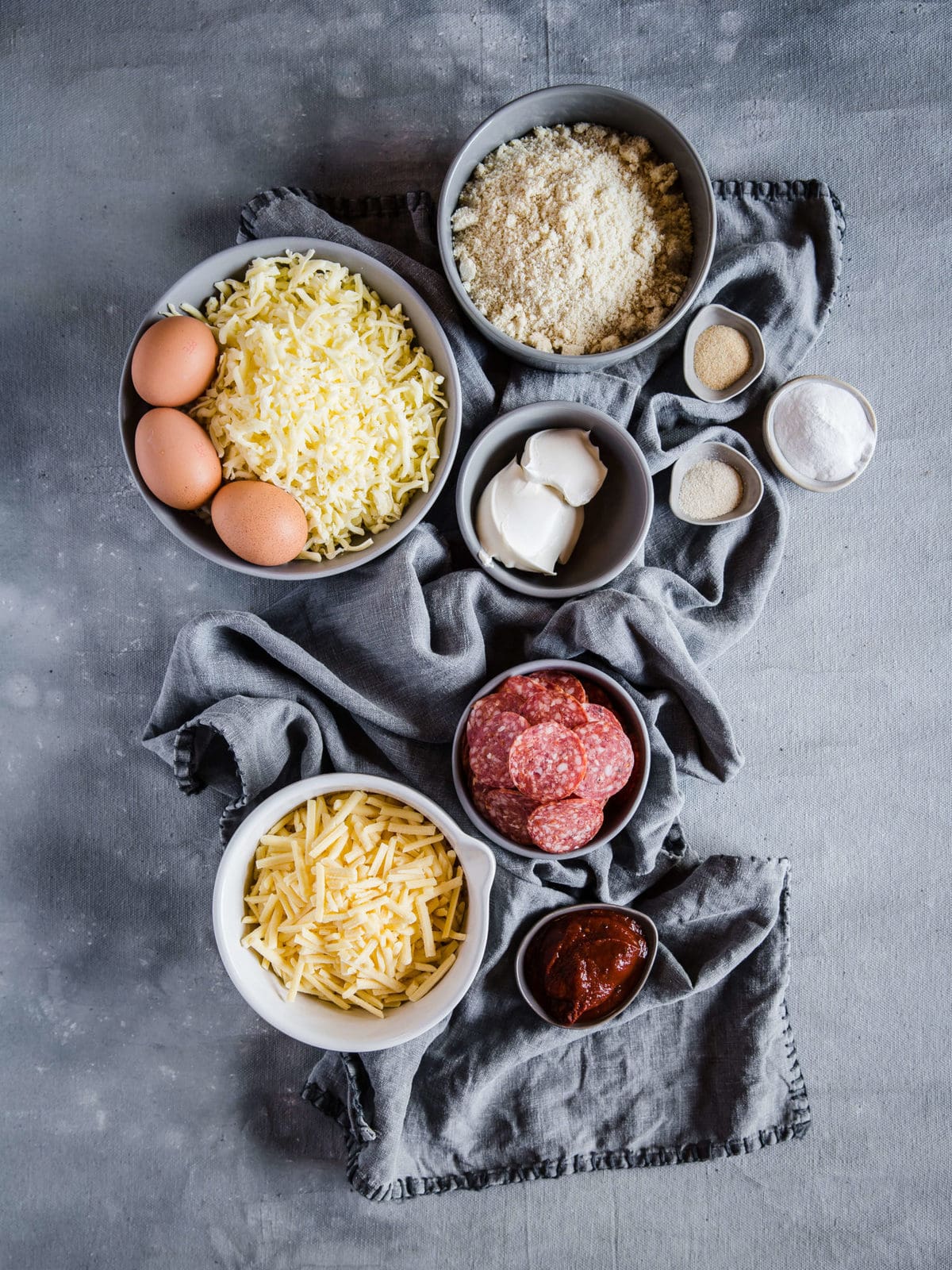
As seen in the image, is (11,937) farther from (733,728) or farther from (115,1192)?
(733,728)

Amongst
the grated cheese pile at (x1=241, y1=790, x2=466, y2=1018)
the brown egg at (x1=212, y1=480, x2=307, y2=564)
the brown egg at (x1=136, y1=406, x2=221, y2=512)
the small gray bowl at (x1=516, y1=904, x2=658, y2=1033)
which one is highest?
the brown egg at (x1=136, y1=406, x2=221, y2=512)

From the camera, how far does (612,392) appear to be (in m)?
1.60

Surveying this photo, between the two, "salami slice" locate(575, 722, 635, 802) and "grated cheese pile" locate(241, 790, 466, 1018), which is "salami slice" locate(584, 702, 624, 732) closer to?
"salami slice" locate(575, 722, 635, 802)

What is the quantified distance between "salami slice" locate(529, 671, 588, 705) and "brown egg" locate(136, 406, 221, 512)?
0.59m

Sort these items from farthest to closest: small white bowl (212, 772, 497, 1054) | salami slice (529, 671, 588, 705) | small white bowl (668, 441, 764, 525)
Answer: small white bowl (668, 441, 764, 525)
salami slice (529, 671, 588, 705)
small white bowl (212, 772, 497, 1054)

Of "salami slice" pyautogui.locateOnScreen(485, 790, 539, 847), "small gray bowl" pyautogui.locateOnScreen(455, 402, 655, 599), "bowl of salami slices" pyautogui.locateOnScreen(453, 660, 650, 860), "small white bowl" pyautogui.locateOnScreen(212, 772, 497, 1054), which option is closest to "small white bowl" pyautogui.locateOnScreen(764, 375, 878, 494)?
"small gray bowl" pyautogui.locateOnScreen(455, 402, 655, 599)

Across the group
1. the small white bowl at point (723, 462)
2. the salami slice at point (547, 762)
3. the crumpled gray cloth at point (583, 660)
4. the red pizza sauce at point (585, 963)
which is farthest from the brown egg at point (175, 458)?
the red pizza sauce at point (585, 963)

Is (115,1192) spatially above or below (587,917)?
below

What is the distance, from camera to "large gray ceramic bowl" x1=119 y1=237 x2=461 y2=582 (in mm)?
1439

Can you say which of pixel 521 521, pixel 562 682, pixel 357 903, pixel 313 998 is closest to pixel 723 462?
pixel 521 521

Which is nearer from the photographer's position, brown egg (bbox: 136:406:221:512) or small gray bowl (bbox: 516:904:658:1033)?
brown egg (bbox: 136:406:221:512)

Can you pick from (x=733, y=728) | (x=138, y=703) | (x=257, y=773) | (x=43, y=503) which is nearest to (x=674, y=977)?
(x=733, y=728)

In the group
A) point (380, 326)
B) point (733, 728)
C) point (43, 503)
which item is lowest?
point (733, 728)

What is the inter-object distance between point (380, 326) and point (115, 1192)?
1.57m
